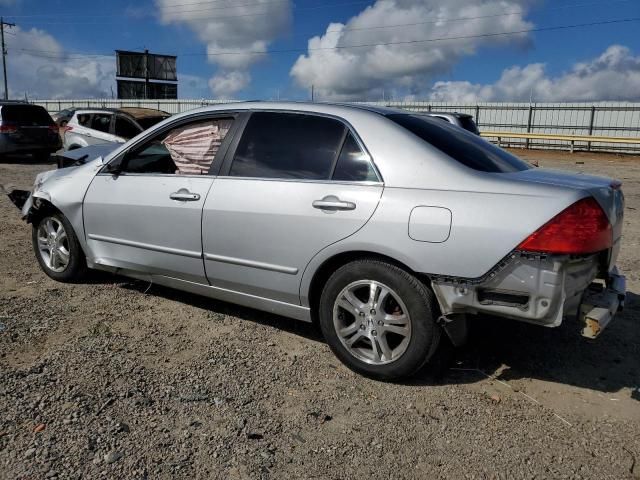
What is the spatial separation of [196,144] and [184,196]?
1.60ft

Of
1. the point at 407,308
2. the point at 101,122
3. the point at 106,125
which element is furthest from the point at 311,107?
the point at 101,122

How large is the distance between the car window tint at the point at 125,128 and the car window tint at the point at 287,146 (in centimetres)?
857

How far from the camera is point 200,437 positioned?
267 cm

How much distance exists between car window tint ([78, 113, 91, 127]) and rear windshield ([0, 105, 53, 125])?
3.64 m

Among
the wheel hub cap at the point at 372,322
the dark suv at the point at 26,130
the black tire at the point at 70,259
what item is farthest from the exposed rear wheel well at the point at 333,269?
the dark suv at the point at 26,130

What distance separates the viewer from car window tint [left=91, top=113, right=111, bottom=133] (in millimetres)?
11859

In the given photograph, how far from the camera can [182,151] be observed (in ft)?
13.7

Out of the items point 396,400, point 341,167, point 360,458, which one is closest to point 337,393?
point 396,400

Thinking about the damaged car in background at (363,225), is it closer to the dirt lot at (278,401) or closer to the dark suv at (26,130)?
the dirt lot at (278,401)

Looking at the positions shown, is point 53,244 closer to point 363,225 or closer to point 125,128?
point 363,225

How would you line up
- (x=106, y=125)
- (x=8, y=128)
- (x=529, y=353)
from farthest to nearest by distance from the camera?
(x=8, y=128) < (x=106, y=125) < (x=529, y=353)

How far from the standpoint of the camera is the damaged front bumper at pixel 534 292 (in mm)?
2711

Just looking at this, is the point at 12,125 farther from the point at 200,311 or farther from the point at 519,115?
the point at 519,115

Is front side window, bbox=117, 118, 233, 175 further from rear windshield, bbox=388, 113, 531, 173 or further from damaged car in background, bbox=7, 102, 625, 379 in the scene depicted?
rear windshield, bbox=388, 113, 531, 173
